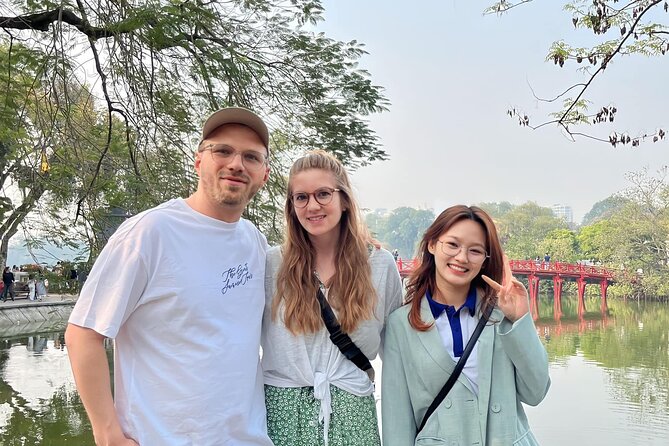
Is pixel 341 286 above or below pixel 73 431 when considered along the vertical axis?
above

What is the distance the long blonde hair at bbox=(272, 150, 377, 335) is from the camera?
1.59 metres

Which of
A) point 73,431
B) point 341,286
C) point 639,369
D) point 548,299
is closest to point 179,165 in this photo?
point 341,286

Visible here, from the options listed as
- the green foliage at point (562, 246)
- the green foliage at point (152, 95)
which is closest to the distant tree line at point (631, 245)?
the green foliage at point (562, 246)

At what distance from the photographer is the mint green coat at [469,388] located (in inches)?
59.6

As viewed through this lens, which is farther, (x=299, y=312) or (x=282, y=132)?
(x=282, y=132)

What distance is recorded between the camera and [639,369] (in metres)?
11.8

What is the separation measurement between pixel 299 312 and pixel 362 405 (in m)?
0.29

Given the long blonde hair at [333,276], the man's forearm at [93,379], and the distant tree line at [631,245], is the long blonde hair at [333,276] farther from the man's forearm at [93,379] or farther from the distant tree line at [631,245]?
the distant tree line at [631,245]

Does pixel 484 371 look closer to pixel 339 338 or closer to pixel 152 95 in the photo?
pixel 339 338

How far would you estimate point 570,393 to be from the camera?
9938 mm

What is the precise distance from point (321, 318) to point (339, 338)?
68 mm

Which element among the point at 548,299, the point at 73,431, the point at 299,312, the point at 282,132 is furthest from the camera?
the point at 548,299

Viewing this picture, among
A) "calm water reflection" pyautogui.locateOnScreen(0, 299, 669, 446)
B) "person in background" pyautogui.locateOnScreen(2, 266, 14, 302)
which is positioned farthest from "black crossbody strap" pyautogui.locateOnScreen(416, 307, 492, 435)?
"person in background" pyautogui.locateOnScreen(2, 266, 14, 302)

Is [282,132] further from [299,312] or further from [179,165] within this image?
[299,312]
